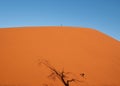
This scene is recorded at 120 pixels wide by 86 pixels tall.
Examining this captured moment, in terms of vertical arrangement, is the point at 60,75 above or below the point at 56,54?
below

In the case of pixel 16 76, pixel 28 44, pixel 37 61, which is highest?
pixel 28 44

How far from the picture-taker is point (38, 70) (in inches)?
682

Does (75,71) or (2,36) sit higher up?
(2,36)

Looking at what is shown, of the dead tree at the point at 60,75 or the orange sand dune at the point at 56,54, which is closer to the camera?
the dead tree at the point at 60,75

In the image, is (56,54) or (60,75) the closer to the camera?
(60,75)

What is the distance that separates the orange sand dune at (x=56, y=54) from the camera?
671 inches

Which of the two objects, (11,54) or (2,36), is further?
(2,36)

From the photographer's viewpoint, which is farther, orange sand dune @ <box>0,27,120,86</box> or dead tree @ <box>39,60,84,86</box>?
orange sand dune @ <box>0,27,120,86</box>

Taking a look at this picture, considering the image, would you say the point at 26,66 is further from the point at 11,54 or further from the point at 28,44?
the point at 28,44

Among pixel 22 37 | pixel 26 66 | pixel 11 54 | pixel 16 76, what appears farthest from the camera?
pixel 22 37

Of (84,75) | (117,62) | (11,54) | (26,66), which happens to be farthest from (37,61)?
(117,62)

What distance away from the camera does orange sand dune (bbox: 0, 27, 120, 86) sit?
17.0 metres

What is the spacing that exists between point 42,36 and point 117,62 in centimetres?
761

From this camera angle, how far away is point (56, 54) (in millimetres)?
19828
